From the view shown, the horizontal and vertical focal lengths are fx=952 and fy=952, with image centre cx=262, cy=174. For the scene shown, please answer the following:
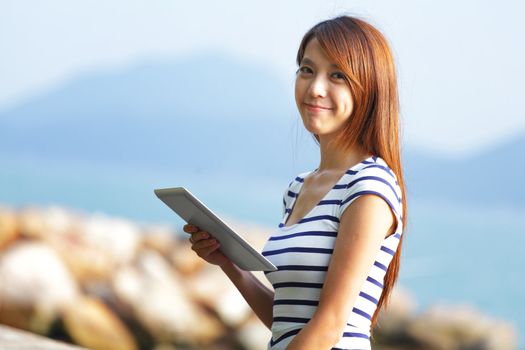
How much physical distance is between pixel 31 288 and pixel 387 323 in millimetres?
2344

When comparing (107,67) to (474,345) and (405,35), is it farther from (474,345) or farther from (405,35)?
(474,345)

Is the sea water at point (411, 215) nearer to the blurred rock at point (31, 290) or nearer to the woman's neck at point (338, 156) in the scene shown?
the blurred rock at point (31, 290)

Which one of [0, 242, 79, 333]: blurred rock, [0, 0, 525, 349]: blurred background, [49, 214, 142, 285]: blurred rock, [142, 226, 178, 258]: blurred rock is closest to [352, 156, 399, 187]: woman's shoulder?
[0, 0, 525, 349]: blurred background

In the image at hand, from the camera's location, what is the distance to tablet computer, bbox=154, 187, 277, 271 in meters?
1.41

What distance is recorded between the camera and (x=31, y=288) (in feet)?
20.0

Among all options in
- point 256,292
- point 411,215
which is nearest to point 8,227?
point 411,215

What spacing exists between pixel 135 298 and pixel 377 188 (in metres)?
5.24

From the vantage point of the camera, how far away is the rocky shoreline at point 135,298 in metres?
6.13

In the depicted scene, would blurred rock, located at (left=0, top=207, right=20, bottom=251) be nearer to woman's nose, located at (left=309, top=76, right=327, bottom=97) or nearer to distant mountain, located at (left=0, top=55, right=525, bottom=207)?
distant mountain, located at (left=0, top=55, right=525, bottom=207)

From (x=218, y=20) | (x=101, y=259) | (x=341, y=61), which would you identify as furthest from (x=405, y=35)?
(x=341, y=61)

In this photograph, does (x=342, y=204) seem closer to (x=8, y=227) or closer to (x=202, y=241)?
(x=202, y=241)

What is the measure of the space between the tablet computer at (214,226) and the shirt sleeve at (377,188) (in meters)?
0.15

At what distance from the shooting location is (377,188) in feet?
4.50

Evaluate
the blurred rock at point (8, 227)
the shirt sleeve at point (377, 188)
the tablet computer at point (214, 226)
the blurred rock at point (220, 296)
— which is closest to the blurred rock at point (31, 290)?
the blurred rock at point (8, 227)
